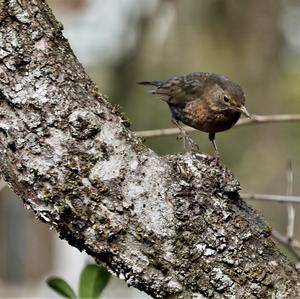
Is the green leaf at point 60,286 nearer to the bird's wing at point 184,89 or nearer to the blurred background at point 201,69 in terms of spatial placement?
the bird's wing at point 184,89

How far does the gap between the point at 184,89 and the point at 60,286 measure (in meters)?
1.27

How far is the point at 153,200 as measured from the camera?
2285 mm

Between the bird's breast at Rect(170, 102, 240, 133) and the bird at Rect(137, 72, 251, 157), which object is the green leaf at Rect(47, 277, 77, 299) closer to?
the bird at Rect(137, 72, 251, 157)

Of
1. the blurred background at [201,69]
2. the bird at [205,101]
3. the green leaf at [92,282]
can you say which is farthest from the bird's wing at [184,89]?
the blurred background at [201,69]

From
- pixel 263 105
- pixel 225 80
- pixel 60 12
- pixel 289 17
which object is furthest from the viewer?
pixel 60 12

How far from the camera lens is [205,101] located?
3621mm

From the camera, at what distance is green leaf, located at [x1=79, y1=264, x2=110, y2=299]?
284 cm

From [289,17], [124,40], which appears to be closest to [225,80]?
[289,17]

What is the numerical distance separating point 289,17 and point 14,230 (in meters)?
5.20

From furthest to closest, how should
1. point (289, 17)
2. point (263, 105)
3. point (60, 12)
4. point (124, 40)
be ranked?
point (60, 12)
point (124, 40)
point (289, 17)
point (263, 105)

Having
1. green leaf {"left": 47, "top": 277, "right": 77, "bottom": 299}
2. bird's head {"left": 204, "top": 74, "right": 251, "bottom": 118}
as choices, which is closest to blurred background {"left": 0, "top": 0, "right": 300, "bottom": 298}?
bird's head {"left": 204, "top": 74, "right": 251, "bottom": 118}

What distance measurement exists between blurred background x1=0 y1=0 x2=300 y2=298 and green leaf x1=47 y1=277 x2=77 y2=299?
7.32m

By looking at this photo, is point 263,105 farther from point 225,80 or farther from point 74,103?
point 74,103

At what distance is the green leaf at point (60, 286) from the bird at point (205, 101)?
76 centimetres
